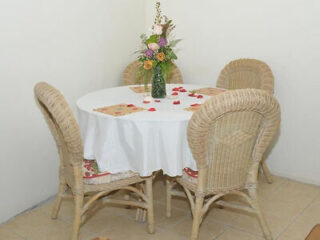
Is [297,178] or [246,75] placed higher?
[246,75]

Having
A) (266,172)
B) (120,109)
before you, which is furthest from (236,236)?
(120,109)

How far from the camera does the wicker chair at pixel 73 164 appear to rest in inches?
77.6

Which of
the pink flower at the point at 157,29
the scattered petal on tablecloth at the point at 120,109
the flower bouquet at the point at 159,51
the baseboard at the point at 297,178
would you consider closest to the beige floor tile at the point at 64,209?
the scattered petal on tablecloth at the point at 120,109

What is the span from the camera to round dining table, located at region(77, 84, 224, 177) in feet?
6.89

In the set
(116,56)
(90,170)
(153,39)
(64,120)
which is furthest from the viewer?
(116,56)

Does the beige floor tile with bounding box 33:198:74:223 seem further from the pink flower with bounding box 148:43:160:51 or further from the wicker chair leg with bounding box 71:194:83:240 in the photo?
the pink flower with bounding box 148:43:160:51

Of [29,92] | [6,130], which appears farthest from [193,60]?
[6,130]

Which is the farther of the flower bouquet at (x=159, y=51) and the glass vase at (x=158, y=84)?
the glass vase at (x=158, y=84)

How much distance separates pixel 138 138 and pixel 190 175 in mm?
376

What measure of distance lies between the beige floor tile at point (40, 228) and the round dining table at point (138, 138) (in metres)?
0.57

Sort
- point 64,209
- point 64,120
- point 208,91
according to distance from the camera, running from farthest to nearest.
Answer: point 208,91, point 64,209, point 64,120

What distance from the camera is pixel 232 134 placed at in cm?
201

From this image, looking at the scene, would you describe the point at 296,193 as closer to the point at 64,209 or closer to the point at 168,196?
the point at 168,196

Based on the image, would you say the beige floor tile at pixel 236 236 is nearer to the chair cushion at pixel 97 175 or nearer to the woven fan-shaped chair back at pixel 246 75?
the chair cushion at pixel 97 175
